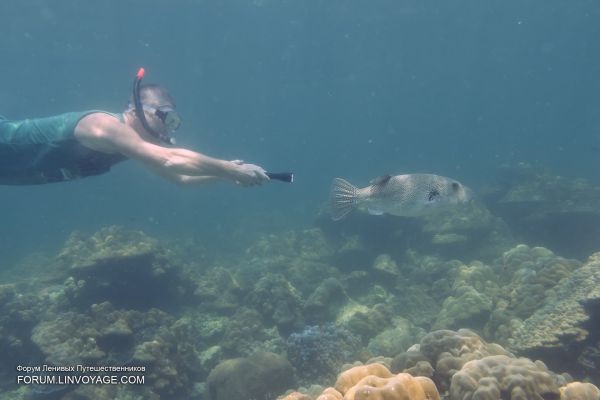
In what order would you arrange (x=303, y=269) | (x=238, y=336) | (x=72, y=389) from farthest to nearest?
(x=303, y=269)
(x=238, y=336)
(x=72, y=389)

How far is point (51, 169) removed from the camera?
190 inches

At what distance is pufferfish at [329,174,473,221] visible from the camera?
468 centimetres

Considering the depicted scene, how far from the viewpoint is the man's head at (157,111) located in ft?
15.6

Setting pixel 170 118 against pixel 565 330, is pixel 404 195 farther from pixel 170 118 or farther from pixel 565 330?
pixel 170 118

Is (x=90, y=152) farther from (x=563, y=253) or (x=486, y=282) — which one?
(x=563, y=253)

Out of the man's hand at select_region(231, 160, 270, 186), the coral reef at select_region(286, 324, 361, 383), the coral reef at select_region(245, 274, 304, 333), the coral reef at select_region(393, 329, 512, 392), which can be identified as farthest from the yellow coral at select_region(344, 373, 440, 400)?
the coral reef at select_region(245, 274, 304, 333)

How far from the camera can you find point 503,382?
3.29 meters

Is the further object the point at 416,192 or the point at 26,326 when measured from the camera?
the point at 26,326

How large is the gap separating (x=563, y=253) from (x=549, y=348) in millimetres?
11240

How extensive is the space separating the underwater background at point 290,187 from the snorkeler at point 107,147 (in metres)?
4.36

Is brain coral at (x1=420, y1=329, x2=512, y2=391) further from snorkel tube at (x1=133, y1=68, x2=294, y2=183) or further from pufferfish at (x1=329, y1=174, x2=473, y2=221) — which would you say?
snorkel tube at (x1=133, y1=68, x2=294, y2=183)

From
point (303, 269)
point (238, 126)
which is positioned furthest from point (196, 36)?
point (238, 126)

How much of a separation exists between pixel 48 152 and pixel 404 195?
179 inches

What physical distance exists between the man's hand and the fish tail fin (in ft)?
4.28
